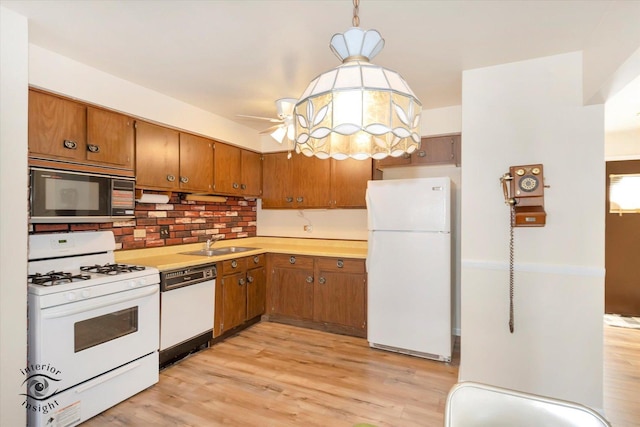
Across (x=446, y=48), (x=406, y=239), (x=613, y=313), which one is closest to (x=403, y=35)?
(x=446, y=48)

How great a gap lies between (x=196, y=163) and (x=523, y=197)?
2907 mm

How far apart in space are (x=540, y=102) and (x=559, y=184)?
593 millimetres

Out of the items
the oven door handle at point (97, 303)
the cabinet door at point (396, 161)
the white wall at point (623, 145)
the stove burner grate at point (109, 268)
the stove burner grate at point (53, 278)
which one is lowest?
the oven door handle at point (97, 303)

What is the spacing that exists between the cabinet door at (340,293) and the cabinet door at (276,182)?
3.32 ft

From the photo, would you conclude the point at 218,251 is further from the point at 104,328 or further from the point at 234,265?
the point at 104,328

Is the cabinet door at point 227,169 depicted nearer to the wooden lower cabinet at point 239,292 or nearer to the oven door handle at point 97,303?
Result: the wooden lower cabinet at point 239,292

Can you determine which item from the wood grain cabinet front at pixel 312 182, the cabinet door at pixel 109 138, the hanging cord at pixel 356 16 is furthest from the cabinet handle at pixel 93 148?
the hanging cord at pixel 356 16

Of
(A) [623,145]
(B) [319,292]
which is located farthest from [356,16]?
(A) [623,145]

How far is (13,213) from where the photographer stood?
180 centimetres

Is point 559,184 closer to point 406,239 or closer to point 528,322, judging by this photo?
point 528,322

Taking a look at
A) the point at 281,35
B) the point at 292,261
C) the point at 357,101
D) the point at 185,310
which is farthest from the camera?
the point at 292,261

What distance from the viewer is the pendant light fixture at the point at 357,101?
3.21ft

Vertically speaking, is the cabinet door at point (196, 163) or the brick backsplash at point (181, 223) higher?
the cabinet door at point (196, 163)

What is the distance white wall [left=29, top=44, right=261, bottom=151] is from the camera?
2173mm
